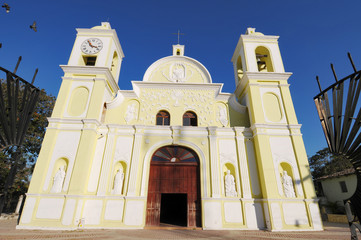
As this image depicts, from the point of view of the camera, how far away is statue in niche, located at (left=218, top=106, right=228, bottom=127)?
12234mm

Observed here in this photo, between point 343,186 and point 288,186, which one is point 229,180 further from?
point 343,186

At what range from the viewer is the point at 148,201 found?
10086 millimetres

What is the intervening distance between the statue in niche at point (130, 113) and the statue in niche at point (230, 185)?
7.01 m

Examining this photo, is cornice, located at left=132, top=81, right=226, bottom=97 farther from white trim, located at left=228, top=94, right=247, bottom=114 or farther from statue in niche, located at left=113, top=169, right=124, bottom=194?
statue in niche, located at left=113, top=169, right=124, bottom=194

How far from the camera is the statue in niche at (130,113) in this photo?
480 inches

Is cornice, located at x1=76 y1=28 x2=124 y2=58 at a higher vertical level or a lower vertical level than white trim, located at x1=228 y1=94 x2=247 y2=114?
higher

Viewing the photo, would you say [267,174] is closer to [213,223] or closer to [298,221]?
[298,221]

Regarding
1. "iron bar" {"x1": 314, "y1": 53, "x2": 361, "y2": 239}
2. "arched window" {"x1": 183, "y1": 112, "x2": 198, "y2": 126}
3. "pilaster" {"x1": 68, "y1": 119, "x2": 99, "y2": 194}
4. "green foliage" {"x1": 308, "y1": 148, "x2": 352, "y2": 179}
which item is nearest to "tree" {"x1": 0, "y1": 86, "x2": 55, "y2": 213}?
"pilaster" {"x1": 68, "y1": 119, "x2": 99, "y2": 194}

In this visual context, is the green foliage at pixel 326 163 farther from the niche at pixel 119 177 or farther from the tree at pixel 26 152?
the tree at pixel 26 152

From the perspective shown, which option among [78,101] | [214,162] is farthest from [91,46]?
[214,162]

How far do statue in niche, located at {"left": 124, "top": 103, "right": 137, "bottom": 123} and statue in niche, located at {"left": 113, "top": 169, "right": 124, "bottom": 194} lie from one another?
135 inches

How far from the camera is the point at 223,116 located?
1247 centimetres

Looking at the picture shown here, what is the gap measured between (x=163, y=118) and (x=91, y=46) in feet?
24.9

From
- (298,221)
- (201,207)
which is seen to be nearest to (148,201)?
(201,207)
